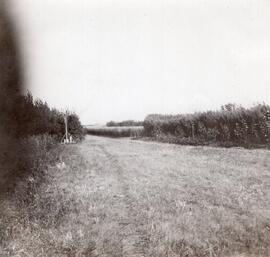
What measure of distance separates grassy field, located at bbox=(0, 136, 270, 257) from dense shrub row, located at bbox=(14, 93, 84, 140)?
0.21m

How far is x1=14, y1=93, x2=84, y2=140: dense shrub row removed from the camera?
4004 mm

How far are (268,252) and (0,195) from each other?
2.75 meters

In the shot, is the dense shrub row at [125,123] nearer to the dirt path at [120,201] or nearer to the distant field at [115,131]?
the distant field at [115,131]

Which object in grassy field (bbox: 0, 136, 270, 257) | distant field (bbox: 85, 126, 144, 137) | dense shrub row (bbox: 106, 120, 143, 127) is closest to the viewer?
grassy field (bbox: 0, 136, 270, 257)

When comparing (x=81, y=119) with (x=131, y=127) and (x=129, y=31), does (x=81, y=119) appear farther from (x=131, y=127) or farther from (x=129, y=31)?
(x=129, y=31)

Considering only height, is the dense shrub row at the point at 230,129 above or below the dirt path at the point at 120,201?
above

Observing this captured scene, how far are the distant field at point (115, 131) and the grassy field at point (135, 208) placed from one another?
0.26 feet

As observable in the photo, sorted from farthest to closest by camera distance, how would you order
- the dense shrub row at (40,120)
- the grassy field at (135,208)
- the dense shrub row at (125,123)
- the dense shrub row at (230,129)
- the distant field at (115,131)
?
1. the dense shrub row at (230,129)
2. the dense shrub row at (125,123)
3. the distant field at (115,131)
4. the dense shrub row at (40,120)
5. the grassy field at (135,208)

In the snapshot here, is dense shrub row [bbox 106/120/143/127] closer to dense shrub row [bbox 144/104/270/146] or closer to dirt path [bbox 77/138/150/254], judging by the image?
dirt path [bbox 77/138/150/254]

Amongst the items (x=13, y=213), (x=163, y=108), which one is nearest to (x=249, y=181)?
(x=163, y=108)

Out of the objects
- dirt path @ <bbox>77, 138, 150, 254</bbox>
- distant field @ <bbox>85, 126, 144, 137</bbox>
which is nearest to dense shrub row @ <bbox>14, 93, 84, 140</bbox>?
distant field @ <bbox>85, 126, 144, 137</bbox>

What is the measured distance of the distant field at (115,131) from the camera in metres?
4.24

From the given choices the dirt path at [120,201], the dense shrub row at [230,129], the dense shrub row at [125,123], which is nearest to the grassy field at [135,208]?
the dirt path at [120,201]

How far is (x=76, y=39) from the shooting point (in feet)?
13.3
